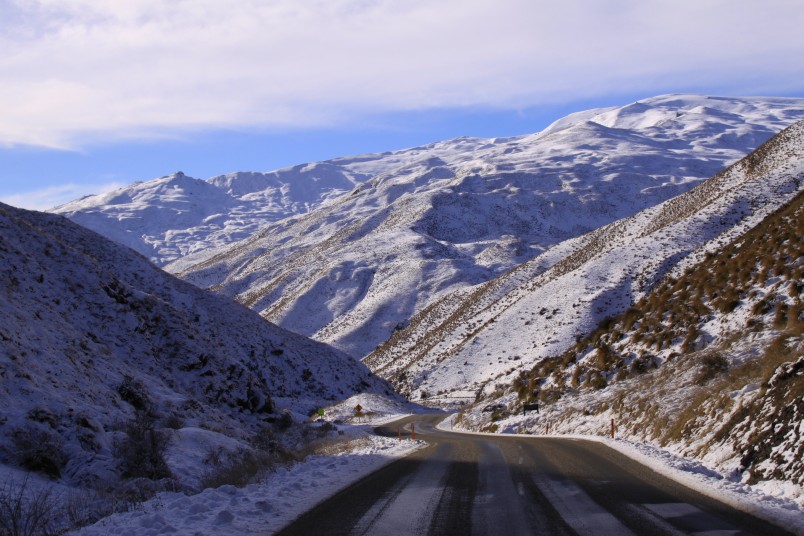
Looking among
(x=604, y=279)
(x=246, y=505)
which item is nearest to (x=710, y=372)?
(x=246, y=505)

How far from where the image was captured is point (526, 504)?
34.5ft

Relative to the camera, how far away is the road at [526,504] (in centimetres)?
877

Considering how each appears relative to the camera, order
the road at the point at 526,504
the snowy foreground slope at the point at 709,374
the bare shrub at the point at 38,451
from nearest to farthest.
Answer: the road at the point at 526,504, the snowy foreground slope at the point at 709,374, the bare shrub at the point at 38,451

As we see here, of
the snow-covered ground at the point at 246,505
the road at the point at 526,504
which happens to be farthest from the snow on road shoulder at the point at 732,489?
the snow-covered ground at the point at 246,505

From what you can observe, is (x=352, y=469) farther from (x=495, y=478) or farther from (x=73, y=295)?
(x=73, y=295)

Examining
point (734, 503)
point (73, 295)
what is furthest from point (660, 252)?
point (734, 503)

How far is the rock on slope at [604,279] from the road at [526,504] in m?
40.8

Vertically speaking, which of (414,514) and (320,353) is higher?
(414,514)

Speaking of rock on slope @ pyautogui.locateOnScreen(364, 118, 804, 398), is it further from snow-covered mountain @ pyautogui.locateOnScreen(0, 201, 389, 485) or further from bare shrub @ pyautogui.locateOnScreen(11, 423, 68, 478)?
bare shrub @ pyautogui.locateOnScreen(11, 423, 68, 478)

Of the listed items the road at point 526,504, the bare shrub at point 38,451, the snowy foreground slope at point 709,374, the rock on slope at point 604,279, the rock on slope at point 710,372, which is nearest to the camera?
the road at point 526,504

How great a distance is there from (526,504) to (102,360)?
1992cm

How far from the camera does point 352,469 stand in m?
16.5

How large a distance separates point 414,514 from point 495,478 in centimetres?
421

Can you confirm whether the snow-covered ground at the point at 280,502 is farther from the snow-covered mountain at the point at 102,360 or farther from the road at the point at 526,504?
the snow-covered mountain at the point at 102,360
